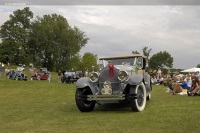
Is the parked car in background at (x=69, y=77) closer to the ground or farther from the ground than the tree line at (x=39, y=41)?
closer to the ground

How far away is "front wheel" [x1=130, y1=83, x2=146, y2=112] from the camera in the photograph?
8.63 meters

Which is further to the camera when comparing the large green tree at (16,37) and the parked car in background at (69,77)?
the large green tree at (16,37)

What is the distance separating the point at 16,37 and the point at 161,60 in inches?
1730

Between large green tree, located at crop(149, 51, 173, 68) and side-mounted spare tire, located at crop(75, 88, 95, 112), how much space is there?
245ft

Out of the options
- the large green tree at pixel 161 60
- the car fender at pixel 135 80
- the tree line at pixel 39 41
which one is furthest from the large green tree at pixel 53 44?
the car fender at pixel 135 80

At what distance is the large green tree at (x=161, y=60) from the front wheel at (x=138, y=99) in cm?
7438

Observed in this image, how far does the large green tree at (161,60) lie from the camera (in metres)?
83.1

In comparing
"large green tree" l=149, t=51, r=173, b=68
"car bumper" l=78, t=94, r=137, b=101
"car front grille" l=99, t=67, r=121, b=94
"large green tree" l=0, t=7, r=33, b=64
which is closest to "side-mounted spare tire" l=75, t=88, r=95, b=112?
"car bumper" l=78, t=94, r=137, b=101

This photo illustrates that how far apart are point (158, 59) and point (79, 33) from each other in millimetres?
27051

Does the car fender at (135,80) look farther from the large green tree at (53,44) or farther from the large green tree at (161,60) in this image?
the large green tree at (161,60)

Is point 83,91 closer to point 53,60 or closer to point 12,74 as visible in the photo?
point 12,74

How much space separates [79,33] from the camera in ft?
233

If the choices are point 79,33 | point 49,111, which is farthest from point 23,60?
point 49,111

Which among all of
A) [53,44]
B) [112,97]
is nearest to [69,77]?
[112,97]
